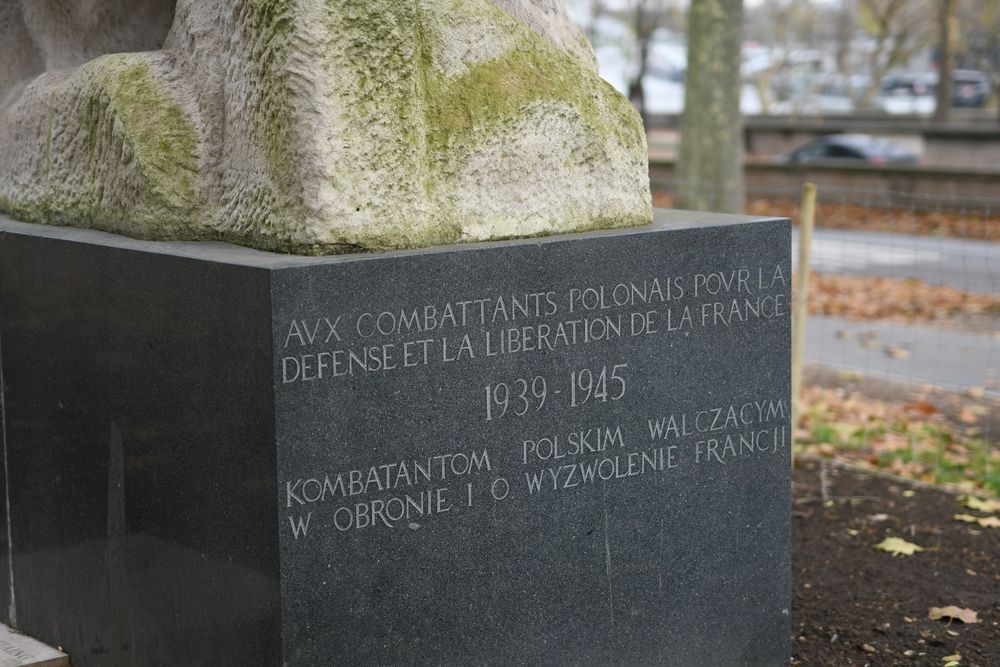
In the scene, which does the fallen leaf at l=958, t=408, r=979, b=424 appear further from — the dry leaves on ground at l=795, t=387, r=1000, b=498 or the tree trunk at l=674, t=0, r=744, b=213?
the tree trunk at l=674, t=0, r=744, b=213

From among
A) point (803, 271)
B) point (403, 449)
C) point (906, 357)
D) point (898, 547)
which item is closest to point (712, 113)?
point (906, 357)

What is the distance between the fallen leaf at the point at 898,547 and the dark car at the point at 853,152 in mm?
22076

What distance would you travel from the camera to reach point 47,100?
461cm

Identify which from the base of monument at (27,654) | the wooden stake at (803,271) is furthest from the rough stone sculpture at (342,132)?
the wooden stake at (803,271)

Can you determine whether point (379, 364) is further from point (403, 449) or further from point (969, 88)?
point (969, 88)

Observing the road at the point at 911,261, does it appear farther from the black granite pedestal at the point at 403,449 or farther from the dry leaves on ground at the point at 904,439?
the black granite pedestal at the point at 403,449

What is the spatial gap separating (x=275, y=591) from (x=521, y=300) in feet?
3.51

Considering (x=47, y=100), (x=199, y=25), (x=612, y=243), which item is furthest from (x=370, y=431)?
(x=47, y=100)

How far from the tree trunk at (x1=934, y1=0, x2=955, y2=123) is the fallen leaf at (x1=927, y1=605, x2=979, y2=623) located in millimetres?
25434

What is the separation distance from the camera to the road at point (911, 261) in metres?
14.7

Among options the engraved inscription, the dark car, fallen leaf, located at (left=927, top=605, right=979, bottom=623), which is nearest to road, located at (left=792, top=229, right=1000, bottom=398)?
fallen leaf, located at (left=927, top=605, right=979, bottom=623)

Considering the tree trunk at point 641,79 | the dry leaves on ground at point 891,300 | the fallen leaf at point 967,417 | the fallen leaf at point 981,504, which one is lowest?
the dry leaves on ground at point 891,300

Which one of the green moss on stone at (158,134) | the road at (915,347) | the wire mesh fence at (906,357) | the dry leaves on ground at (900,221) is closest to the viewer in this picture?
the green moss on stone at (158,134)

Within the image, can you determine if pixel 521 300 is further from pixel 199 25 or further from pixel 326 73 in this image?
pixel 199 25
